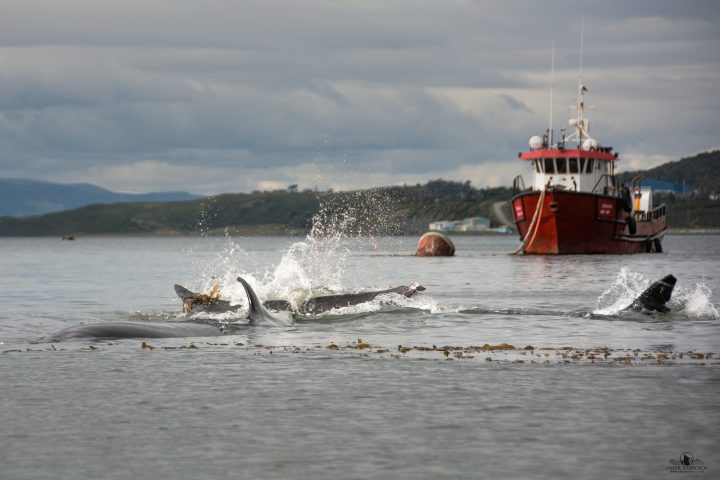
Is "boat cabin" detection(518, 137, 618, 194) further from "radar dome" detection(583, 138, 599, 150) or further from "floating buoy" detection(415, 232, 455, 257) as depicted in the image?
"floating buoy" detection(415, 232, 455, 257)

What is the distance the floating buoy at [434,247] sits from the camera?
318 feet

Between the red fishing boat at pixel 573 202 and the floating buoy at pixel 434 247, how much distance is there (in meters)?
11.9

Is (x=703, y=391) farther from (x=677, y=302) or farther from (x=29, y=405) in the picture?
(x=677, y=302)

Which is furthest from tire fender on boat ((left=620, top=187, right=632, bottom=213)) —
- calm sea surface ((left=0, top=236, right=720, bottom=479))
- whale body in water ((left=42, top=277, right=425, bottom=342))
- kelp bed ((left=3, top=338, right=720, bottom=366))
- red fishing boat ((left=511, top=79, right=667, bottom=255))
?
kelp bed ((left=3, top=338, right=720, bottom=366))

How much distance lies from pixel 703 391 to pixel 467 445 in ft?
16.8

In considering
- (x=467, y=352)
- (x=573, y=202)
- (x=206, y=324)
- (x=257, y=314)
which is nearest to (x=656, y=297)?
(x=467, y=352)

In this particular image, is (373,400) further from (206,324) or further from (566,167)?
(566,167)

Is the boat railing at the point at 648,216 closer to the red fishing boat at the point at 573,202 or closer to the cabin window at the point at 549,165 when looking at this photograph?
the red fishing boat at the point at 573,202

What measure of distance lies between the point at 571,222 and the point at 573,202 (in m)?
1.73

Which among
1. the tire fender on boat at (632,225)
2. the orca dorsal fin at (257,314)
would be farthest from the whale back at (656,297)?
the tire fender on boat at (632,225)

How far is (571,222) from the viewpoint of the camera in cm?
7925

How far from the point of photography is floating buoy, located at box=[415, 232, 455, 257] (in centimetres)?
9688

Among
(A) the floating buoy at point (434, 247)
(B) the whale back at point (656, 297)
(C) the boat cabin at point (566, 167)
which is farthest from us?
(A) the floating buoy at point (434, 247)

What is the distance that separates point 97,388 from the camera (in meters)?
15.8
